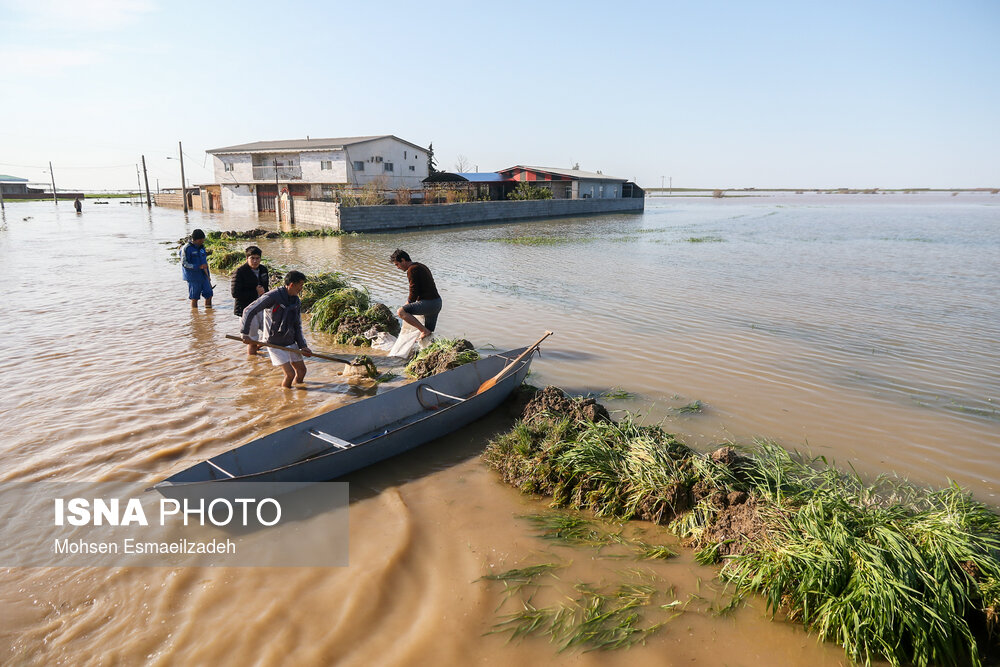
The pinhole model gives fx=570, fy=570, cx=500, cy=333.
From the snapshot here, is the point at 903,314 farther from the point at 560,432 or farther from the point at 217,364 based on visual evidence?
the point at 217,364

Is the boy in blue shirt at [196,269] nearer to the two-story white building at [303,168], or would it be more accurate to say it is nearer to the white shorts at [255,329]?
the white shorts at [255,329]

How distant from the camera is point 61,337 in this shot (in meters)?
10.1

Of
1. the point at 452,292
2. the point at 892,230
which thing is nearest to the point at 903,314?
the point at 452,292

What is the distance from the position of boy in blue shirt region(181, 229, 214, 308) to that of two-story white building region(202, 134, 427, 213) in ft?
102

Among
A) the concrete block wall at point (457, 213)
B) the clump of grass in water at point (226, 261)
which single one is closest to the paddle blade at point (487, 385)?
the clump of grass in water at point (226, 261)

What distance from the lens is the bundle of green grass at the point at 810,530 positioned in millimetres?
3398

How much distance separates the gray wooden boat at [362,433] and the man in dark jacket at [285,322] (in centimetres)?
157

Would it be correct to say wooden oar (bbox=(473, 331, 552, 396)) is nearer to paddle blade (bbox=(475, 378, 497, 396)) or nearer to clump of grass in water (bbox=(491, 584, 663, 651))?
paddle blade (bbox=(475, 378, 497, 396))

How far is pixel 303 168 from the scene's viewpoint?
4381 centimetres

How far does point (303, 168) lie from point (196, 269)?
3519cm

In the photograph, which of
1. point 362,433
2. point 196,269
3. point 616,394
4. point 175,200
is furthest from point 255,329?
point 175,200

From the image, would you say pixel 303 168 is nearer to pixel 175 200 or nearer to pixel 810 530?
pixel 175 200

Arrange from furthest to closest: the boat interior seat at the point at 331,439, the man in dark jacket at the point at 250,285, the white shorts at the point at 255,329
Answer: the man in dark jacket at the point at 250,285 < the white shorts at the point at 255,329 < the boat interior seat at the point at 331,439

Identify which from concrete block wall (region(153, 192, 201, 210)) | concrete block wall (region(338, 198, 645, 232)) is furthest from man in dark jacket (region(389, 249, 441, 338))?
concrete block wall (region(153, 192, 201, 210))
